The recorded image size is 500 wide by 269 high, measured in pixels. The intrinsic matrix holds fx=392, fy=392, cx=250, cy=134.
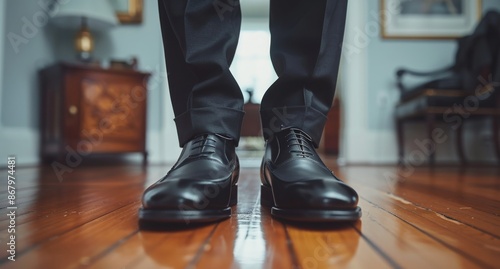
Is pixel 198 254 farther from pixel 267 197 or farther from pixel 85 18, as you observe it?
pixel 85 18

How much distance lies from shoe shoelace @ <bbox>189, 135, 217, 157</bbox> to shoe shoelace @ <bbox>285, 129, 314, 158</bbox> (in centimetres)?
10

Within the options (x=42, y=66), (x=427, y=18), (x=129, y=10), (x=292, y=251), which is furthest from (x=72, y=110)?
(x=427, y=18)

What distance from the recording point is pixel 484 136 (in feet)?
7.07

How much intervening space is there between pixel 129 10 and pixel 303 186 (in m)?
1.99

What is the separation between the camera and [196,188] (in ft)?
1.31

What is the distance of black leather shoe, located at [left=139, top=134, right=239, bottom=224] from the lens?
376 mm

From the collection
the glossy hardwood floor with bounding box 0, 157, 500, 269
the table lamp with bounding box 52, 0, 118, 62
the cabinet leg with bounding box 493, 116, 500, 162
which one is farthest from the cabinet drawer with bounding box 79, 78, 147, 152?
the cabinet leg with bounding box 493, 116, 500, 162

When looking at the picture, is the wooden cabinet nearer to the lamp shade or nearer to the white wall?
the white wall

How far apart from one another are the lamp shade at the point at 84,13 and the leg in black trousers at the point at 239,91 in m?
1.41

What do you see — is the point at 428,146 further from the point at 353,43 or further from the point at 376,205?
the point at 376,205

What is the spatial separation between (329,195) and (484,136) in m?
2.14

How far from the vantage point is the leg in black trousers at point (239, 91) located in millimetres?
454

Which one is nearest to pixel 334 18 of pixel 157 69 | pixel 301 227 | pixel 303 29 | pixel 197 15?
pixel 303 29

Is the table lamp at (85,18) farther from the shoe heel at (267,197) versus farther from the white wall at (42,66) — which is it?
the shoe heel at (267,197)
